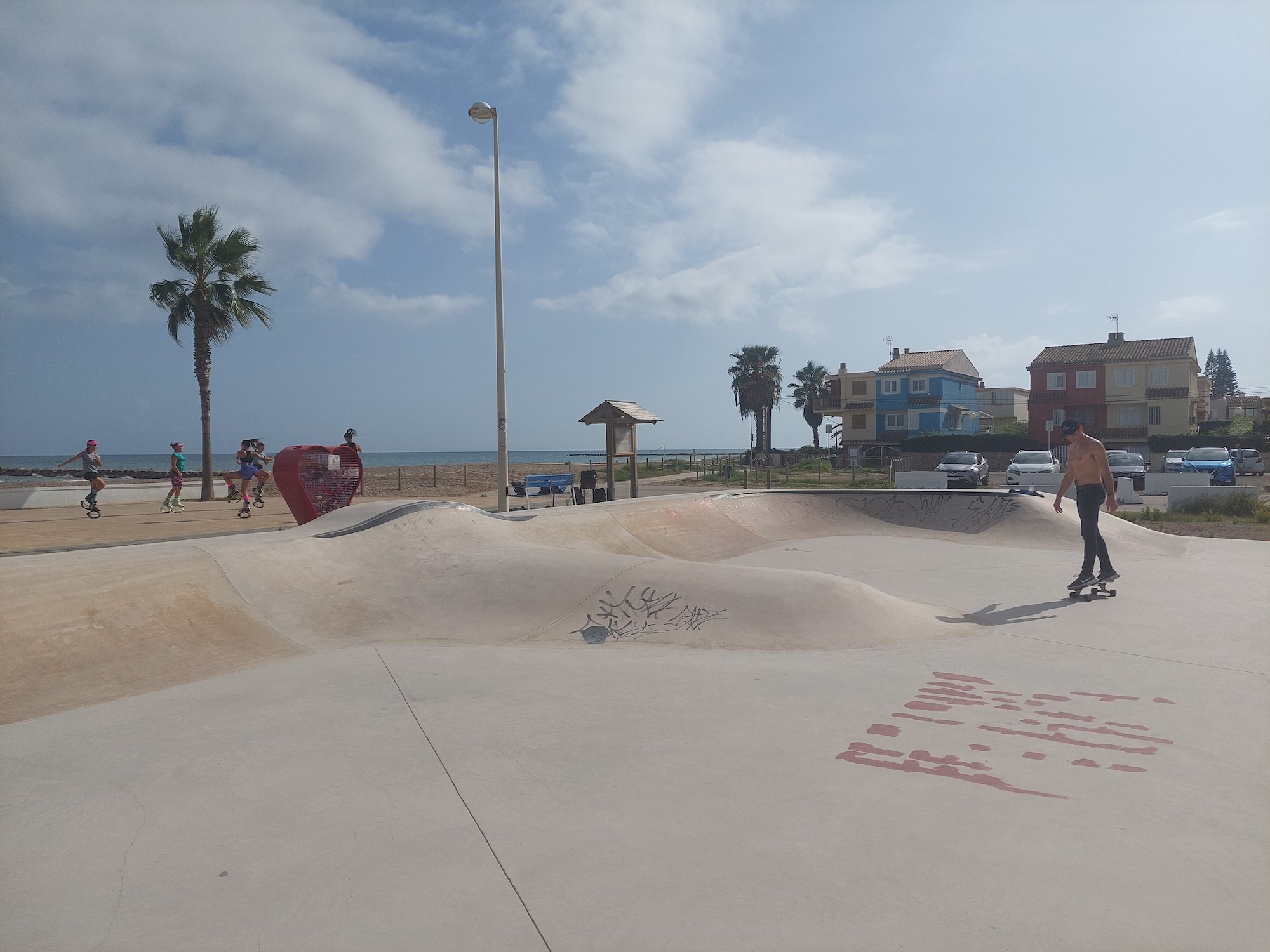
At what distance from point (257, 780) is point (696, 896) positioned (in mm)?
2053

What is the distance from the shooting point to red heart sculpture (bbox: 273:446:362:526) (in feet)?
31.0

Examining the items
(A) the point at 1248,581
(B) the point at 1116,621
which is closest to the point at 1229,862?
(B) the point at 1116,621

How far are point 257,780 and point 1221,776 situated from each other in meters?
4.24

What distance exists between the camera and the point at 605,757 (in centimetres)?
341

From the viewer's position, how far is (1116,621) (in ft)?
20.3

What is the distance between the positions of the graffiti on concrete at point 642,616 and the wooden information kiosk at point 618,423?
872cm

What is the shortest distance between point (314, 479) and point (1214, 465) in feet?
91.4

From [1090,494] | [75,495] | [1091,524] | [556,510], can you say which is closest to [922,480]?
[556,510]

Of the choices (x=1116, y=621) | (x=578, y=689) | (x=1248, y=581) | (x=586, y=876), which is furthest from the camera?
(x=1248, y=581)

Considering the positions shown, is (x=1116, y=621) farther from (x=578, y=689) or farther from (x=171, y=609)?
(x=171, y=609)

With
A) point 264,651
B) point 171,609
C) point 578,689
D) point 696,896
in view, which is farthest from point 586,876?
point 171,609

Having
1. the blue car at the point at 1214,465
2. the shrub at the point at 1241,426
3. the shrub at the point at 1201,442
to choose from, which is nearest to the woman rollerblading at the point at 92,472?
the blue car at the point at 1214,465

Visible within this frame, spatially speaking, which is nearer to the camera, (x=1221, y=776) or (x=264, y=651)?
(x=1221, y=776)

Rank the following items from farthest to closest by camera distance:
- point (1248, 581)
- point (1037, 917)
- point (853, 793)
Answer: point (1248, 581), point (853, 793), point (1037, 917)
